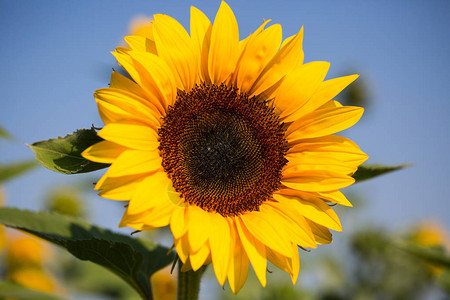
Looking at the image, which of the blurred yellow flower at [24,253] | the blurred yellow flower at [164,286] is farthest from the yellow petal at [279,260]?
the blurred yellow flower at [24,253]

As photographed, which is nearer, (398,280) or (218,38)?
(218,38)

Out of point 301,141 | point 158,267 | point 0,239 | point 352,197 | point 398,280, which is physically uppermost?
point 301,141

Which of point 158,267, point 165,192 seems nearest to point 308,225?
point 165,192

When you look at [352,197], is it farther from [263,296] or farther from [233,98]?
[233,98]

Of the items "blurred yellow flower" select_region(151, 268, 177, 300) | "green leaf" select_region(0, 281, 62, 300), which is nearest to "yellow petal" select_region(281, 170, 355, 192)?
"green leaf" select_region(0, 281, 62, 300)

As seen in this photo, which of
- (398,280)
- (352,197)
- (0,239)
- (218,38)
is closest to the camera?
(218,38)

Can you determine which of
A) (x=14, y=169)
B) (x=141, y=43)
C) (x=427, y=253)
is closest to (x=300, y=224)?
(x=141, y=43)

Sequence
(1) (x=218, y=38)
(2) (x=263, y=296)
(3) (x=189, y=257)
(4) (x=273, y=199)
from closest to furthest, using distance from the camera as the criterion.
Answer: (3) (x=189, y=257) < (1) (x=218, y=38) < (4) (x=273, y=199) < (2) (x=263, y=296)

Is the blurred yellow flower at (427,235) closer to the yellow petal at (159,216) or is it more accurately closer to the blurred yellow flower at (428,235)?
the blurred yellow flower at (428,235)
